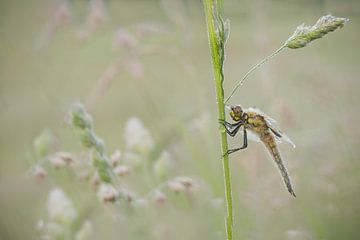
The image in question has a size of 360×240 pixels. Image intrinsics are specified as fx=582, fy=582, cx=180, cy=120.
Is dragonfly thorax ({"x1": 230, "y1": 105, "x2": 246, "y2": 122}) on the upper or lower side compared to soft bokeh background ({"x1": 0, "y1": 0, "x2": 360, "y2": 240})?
lower

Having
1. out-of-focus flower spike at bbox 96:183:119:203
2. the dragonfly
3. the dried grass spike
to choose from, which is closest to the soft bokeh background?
out-of-focus flower spike at bbox 96:183:119:203

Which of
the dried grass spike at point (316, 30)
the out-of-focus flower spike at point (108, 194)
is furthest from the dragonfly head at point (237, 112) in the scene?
the out-of-focus flower spike at point (108, 194)

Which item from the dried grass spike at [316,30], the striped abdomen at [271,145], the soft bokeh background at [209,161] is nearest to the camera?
the dried grass spike at [316,30]

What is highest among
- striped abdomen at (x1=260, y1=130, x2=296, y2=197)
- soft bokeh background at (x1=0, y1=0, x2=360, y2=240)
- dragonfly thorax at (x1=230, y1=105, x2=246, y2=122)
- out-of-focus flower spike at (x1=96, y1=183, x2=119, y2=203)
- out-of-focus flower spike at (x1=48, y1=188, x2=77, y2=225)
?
soft bokeh background at (x1=0, y1=0, x2=360, y2=240)

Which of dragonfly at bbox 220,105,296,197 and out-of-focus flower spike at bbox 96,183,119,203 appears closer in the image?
dragonfly at bbox 220,105,296,197

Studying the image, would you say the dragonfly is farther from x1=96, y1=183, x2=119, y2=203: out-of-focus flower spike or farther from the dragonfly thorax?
x1=96, y1=183, x2=119, y2=203: out-of-focus flower spike

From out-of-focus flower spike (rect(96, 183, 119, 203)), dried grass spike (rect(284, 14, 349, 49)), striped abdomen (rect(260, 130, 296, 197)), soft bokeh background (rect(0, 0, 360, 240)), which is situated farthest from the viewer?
soft bokeh background (rect(0, 0, 360, 240))

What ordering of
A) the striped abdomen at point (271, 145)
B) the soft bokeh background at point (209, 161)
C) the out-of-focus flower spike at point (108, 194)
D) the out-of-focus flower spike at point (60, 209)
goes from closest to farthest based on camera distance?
the striped abdomen at point (271, 145) < the out-of-focus flower spike at point (108, 194) < the out-of-focus flower spike at point (60, 209) < the soft bokeh background at point (209, 161)

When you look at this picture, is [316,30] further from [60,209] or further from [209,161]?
[209,161]

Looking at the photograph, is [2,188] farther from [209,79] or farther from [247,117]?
[247,117]

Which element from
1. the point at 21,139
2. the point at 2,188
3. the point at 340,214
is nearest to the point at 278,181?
the point at 340,214

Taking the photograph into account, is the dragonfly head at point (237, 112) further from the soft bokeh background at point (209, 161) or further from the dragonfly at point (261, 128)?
the soft bokeh background at point (209, 161)

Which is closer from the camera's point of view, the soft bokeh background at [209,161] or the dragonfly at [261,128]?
the dragonfly at [261,128]
